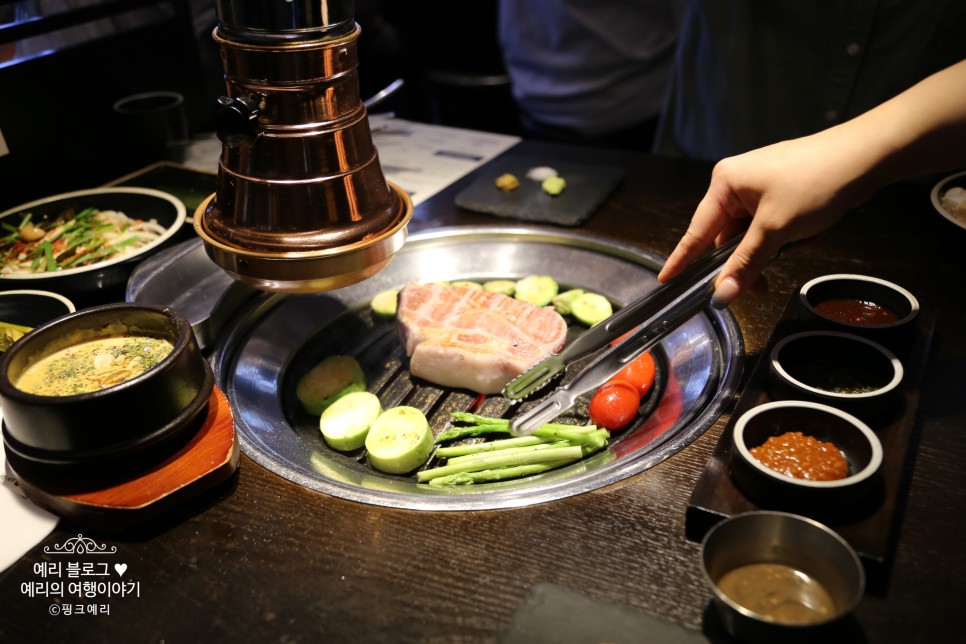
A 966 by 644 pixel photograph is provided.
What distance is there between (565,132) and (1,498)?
4.48 m

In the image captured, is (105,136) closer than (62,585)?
No

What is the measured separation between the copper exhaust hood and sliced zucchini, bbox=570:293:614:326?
1.02 meters

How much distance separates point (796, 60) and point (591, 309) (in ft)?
6.51

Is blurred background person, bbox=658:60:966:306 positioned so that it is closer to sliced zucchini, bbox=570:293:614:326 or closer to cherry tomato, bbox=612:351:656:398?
cherry tomato, bbox=612:351:656:398

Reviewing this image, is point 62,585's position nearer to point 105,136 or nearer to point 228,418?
point 228,418

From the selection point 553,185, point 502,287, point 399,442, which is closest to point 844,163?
point 399,442

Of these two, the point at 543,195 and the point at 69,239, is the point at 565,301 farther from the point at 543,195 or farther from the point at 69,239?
the point at 69,239

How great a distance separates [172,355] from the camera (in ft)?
6.32

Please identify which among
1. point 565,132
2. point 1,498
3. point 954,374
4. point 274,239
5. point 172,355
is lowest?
point 565,132

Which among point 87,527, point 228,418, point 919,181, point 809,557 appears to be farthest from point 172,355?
point 919,181

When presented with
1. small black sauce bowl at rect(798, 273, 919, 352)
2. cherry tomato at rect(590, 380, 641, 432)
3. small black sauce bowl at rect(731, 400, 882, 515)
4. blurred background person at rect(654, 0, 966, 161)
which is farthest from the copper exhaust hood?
blurred background person at rect(654, 0, 966, 161)

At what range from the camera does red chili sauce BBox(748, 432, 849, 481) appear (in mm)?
1790

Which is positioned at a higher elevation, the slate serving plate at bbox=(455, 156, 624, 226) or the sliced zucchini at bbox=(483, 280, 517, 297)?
the slate serving plate at bbox=(455, 156, 624, 226)

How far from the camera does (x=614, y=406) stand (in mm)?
2391
